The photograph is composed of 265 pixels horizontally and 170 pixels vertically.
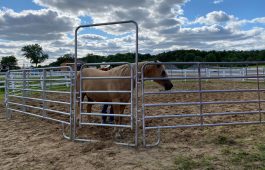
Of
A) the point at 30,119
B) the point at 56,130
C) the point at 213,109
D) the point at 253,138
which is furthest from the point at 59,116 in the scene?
the point at 253,138

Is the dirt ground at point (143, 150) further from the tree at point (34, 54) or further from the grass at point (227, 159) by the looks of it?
the tree at point (34, 54)

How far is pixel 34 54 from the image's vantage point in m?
60.2

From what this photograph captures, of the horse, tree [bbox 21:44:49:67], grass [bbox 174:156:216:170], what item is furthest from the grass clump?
tree [bbox 21:44:49:67]

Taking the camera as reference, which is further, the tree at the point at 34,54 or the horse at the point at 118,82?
the tree at the point at 34,54

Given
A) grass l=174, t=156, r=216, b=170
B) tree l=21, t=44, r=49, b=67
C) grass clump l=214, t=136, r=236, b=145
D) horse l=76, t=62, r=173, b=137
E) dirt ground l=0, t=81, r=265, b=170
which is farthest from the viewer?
tree l=21, t=44, r=49, b=67

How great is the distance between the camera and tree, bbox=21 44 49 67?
58625 mm

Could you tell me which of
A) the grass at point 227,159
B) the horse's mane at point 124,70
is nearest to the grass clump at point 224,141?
the grass at point 227,159

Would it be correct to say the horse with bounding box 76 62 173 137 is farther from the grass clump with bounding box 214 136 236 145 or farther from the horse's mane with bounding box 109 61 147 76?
the grass clump with bounding box 214 136 236 145

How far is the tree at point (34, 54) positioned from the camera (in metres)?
58.6

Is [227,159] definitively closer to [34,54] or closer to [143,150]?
[143,150]

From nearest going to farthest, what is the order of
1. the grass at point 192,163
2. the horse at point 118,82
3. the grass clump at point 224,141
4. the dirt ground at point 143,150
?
the grass at point 192,163 < the dirt ground at point 143,150 < the grass clump at point 224,141 < the horse at point 118,82

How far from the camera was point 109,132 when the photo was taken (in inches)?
222

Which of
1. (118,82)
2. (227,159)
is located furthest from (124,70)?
(227,159)

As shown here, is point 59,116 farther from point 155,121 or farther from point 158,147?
point 158,147
